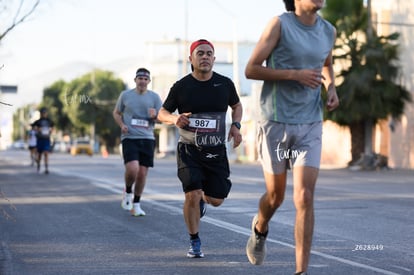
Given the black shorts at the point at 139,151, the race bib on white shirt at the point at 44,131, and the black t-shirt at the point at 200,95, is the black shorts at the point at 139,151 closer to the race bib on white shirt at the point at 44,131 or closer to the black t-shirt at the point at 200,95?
the black t-shirt at the point at 200,95

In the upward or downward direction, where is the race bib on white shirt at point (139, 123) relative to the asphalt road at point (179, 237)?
upward

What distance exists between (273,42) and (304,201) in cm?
111

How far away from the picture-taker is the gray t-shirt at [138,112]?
40.3ft

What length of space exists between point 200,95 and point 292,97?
1952 millimetres

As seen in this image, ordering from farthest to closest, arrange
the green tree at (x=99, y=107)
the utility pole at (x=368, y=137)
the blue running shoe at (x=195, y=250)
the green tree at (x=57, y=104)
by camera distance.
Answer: the green tree at (x=57, y=104)
the green tree at (x=99, y=107)
the utility pole at (x=368, y=137)
the blue running shoe at (x=195, y=250)

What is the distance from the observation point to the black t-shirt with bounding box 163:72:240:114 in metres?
8.20

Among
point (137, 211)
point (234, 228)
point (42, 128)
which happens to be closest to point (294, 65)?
point (234, 228)

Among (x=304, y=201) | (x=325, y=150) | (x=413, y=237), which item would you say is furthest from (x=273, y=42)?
(x=325, y=150)

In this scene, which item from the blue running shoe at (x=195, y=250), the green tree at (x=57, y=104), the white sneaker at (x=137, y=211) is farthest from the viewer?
the green tree at (x=57, y=104)

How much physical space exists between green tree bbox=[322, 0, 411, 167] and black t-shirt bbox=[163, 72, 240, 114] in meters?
24.6

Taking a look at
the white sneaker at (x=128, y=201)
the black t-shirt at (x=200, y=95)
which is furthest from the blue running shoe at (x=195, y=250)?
the white sneaker at (x=128, y=201)

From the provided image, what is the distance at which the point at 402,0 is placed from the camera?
37.9 metres

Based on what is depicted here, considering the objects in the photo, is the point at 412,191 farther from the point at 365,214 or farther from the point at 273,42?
the point at 273,42

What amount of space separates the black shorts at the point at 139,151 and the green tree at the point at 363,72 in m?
20.9
